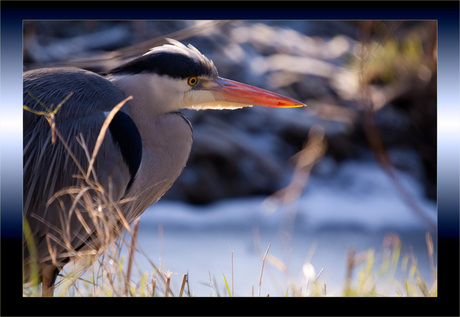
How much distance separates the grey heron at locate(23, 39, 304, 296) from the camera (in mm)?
1813

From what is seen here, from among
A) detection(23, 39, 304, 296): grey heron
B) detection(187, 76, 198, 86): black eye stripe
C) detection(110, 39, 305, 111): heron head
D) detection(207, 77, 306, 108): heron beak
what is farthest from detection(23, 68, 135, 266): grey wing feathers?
detection(207, 77, 306, 108): heron beak

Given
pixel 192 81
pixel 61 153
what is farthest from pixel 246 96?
pixel 61 153

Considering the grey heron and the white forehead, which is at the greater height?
the white forehead

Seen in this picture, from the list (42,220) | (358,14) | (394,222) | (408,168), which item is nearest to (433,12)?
(358,14)

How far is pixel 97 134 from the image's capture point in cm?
182

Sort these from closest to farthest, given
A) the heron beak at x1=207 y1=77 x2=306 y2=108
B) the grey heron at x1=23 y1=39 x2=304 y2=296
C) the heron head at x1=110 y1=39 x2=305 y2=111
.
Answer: the grey heron at x1=23 y1=39 x2=304 y2=296 → the heron head at x1=110 y1=39 x2=305 y2=111 → the heron beak at x1=207 y1=77 x2=306 y2=108

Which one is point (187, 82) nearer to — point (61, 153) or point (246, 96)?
point (246, 96)

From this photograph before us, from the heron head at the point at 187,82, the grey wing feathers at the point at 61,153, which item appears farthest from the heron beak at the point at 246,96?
the grey wing feathers at the point at 61,153

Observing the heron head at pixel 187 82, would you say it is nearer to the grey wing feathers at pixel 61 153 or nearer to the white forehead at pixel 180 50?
the white forehead at pixel 180 50

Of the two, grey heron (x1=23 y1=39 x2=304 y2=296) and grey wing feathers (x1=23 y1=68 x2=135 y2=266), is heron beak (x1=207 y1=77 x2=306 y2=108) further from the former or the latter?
grey wing feathers (x1=23 y1=68 x2=135 y2=266)

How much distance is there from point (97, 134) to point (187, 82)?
38 cm

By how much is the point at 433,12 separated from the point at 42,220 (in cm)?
125

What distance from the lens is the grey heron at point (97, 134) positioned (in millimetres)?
1813

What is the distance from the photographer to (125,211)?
194cm
